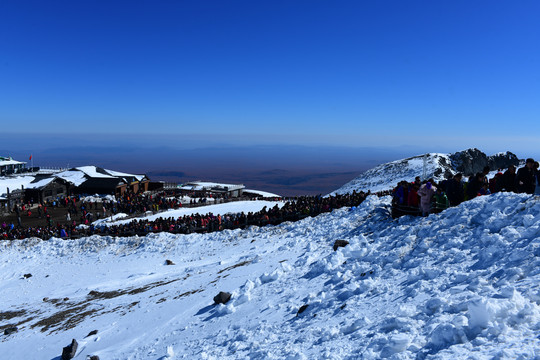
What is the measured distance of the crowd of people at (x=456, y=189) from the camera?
1179cm

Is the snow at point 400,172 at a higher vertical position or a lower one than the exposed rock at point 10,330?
higher

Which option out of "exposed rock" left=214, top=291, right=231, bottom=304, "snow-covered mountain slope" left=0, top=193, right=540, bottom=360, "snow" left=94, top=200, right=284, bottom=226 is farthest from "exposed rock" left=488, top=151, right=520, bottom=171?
"exposed rock" left=214, top=291, right=231, bottom=304

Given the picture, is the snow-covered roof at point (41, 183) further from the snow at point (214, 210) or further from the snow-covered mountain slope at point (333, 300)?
the snow-covered mountain slope at point (333, 300)

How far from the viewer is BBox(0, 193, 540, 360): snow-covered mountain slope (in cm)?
556

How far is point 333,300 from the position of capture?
8.86 meters

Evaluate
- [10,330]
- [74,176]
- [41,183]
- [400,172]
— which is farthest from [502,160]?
[10,330]

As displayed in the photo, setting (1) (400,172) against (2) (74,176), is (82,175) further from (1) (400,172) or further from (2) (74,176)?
(1) (400,172)

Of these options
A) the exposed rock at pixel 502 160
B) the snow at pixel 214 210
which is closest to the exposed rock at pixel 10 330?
the snow at pixel 214 210

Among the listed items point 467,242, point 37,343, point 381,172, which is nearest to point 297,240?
point 467,242

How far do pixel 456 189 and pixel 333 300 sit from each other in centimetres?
831

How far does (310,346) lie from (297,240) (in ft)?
37.7

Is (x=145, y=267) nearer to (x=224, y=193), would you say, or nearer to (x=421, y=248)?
(x=421, y=248)

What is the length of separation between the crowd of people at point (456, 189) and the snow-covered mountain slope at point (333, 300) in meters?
0.89

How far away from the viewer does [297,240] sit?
60.4ft
